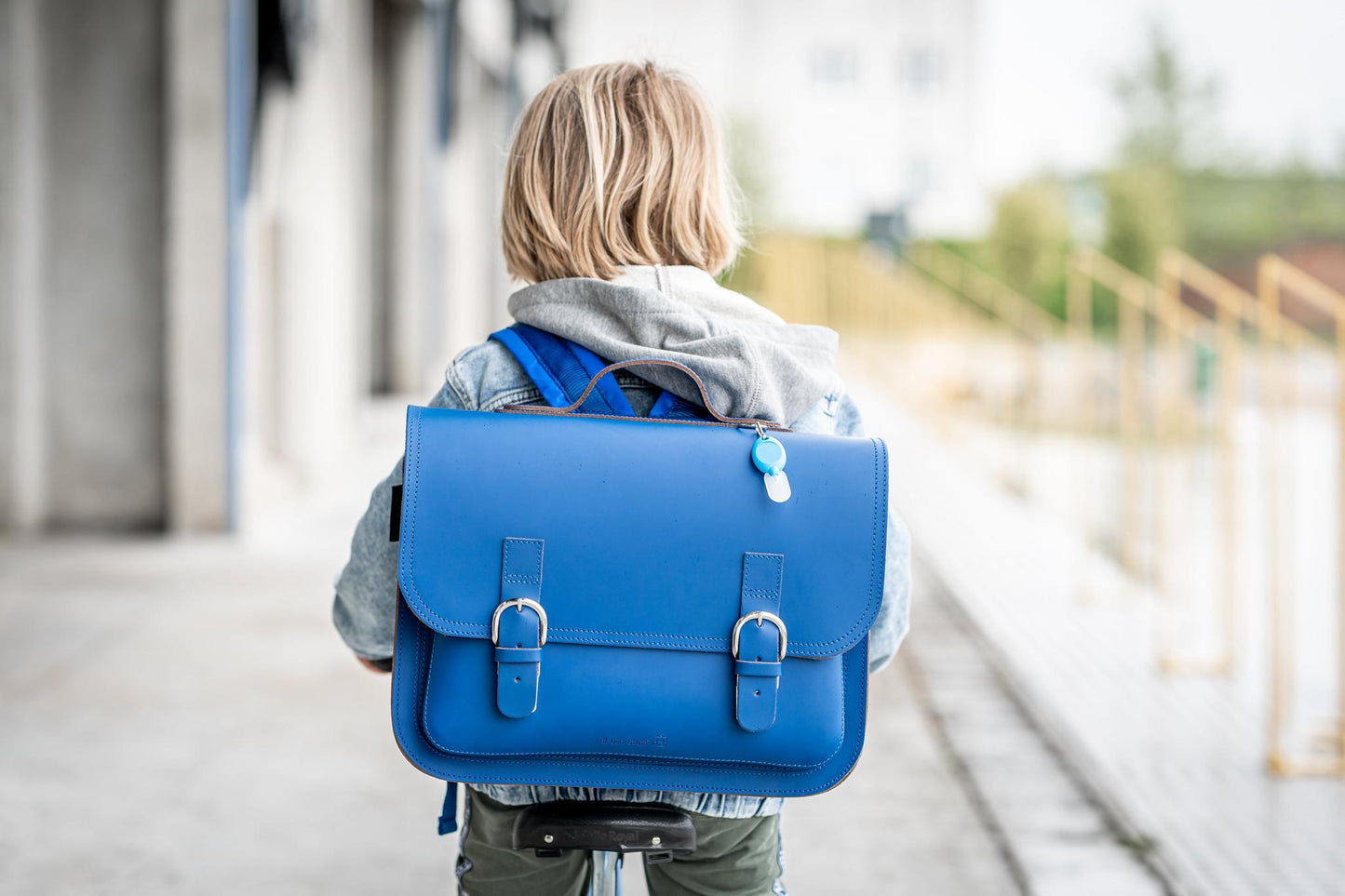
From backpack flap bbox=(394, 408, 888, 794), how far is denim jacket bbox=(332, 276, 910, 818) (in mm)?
112

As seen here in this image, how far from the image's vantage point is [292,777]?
3.03 m

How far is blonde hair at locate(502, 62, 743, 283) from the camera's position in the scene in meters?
1.33

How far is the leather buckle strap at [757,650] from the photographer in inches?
47.1

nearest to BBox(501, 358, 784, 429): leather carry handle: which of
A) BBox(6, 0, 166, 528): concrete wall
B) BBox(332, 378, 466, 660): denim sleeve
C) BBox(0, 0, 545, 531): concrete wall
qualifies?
BBox(332, 378, 466, 660): denim sleeve

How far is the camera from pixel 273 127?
6.41 meters

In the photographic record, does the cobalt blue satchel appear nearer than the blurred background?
Yes

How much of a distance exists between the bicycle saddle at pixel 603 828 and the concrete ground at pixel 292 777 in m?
1.37

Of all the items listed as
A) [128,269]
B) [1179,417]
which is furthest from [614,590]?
[128,269]

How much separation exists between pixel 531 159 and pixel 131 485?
5.07 metres

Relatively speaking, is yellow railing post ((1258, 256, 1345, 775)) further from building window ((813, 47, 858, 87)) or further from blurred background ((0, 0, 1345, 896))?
building window ((813, 47, 858, 87))

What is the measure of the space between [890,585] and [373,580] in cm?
55

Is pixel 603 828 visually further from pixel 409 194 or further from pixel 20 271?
pixel 409 194

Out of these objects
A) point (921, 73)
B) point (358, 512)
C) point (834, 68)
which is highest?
point (834, 68)

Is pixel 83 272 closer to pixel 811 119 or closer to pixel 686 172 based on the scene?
pixel 686 172
